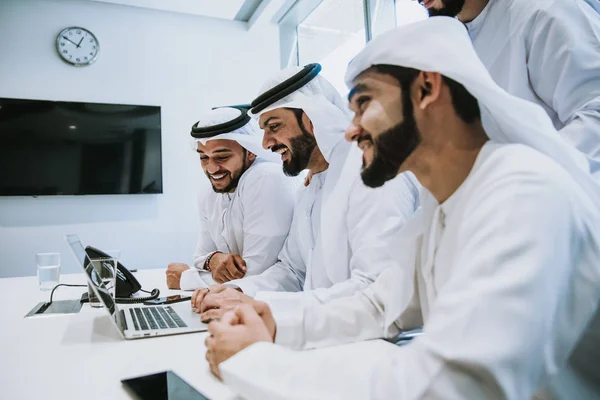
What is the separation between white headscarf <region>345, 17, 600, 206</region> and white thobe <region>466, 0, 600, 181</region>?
53 centimetres

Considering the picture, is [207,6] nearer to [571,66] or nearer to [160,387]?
[571,66]

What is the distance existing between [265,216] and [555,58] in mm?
1321

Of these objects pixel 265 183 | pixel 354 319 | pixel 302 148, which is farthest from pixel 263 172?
pixel 354 319

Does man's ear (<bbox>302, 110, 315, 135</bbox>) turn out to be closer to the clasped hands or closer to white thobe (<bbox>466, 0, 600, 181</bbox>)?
white thobe (<bbox>466, 0, 600, 181</bbox>)

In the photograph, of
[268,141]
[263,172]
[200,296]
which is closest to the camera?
[200,296]

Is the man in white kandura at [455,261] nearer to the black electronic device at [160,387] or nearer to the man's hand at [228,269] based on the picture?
the black electronic device at [160,387]

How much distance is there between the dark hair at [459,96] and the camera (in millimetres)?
793

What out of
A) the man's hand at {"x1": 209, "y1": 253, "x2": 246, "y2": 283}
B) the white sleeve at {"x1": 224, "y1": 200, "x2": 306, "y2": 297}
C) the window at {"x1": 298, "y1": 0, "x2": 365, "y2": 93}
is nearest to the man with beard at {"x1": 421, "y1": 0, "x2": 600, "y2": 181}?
the white sleeve at {"x1": 224, "y1": 200, "x2": 306, "y2": 297}

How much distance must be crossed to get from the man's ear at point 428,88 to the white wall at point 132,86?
13.9 feet

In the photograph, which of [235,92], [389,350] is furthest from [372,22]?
[389,350]

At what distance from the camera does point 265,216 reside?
2078mm

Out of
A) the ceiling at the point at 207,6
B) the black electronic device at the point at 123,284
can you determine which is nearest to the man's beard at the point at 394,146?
the black electronic device at the point at 123,284

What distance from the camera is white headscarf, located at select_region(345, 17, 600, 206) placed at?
728mm

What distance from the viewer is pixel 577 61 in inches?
49.3
